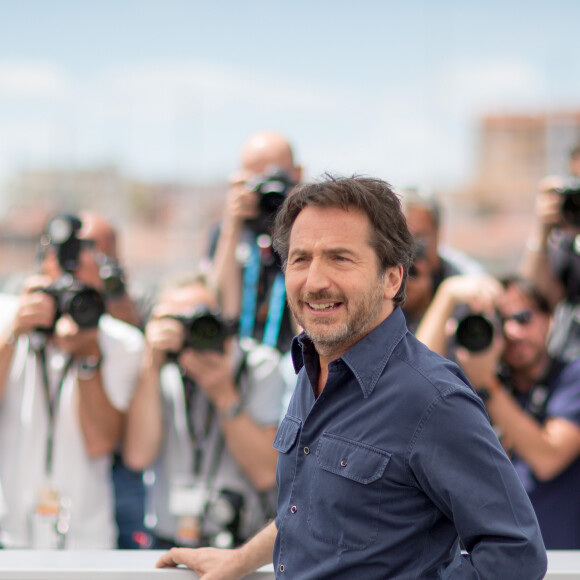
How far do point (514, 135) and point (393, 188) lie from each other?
1124 inches

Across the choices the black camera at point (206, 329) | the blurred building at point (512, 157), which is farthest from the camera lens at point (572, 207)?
the blurred building at point (512, 157)

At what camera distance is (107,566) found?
1548 millimetres

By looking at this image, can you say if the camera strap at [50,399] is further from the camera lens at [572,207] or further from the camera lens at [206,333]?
the camera lens at [572,207]

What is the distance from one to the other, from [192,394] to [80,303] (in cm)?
50

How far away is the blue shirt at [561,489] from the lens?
8.23 feet

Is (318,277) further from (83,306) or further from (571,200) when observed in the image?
(571,200)

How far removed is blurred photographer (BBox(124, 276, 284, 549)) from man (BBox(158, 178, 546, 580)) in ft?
3.81

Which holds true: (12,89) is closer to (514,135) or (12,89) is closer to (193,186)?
(193,186)

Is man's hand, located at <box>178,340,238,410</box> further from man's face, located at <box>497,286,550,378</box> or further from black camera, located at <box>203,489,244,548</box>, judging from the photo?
man's face, located at <box>497,286,550,378</box>

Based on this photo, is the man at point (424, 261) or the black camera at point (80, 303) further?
the man at point (424, 261)

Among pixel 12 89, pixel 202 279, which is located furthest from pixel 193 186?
pixel 202 279

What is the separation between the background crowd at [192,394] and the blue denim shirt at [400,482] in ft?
3.96

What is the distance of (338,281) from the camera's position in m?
1.26

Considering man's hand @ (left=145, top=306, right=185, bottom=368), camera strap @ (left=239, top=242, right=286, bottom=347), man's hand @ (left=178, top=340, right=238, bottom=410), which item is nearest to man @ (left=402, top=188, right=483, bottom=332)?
camera strap @ (left=239, top=242, right=286, bottom=347)
